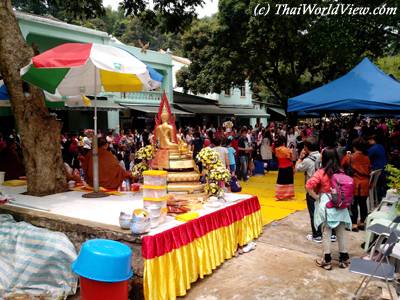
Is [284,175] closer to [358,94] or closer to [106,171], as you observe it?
[358,94]

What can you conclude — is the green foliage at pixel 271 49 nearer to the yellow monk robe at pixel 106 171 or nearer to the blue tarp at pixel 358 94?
the blue tarp at pixel 358 94

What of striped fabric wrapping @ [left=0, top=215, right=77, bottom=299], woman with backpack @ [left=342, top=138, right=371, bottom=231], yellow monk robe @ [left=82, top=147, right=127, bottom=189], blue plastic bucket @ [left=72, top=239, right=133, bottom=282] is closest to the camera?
blue plastic bucket @ [left=72, top=239, right=133, bottom=282]

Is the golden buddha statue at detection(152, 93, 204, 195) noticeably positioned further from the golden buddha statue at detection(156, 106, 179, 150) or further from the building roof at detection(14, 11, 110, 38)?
the building roof at detection(14, 11, 110, 38)

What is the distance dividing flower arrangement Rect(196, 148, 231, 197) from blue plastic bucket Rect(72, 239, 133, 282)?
2.29 meters

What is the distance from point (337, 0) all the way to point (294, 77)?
9.26 m

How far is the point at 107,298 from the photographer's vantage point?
314cm

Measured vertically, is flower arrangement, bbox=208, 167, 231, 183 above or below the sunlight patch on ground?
above

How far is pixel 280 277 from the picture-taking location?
4.44 meters

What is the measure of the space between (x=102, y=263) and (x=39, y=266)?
4.65ft

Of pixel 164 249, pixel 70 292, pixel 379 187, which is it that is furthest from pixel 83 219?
pixel 379 187

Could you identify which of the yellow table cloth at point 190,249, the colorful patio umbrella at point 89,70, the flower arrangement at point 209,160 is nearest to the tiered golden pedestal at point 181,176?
the flower arrangement at point 209,160

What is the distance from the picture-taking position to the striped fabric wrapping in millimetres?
4047

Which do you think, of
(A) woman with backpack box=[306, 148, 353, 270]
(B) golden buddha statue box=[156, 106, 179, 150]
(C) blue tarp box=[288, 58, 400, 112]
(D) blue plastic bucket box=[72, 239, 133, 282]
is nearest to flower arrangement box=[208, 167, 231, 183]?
(B) golden buddha statue box=[156, 106, 179, 150]

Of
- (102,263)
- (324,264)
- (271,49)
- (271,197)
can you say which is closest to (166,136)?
(324,264)
